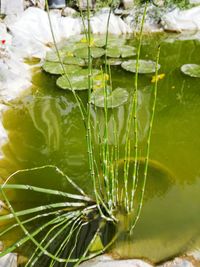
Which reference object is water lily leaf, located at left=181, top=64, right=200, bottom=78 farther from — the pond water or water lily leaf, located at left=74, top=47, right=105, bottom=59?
water lily leaf, located at left=74, top=47, right=105, bottom=59

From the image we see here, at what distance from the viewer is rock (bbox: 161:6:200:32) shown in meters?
4.80

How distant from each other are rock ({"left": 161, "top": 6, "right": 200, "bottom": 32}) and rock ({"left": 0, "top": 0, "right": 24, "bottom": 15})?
7.01 ft

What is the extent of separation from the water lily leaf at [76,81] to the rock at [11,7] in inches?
75.7

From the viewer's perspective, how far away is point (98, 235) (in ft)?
5.02

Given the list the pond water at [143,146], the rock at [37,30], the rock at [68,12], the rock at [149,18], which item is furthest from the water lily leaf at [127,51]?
the rock at [68,12]

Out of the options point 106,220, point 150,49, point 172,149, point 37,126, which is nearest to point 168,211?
point 106,220

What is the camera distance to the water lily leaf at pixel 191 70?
3.05 m

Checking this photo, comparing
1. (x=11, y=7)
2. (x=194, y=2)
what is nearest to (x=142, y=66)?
(x=11, y=7)

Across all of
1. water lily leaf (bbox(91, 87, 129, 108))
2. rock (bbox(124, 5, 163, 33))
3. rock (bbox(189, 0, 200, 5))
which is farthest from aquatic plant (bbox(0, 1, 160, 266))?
rock (bbox(189, 0, 200, 5))

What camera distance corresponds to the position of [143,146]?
220 centimetres

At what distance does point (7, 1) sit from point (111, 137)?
3.06 m

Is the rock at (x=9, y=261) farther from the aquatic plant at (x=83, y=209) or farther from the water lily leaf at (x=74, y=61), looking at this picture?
the water lily leaf at (x=74, y=61)

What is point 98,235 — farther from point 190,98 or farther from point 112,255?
point 190,98

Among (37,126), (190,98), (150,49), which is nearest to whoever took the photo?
(37,126)
